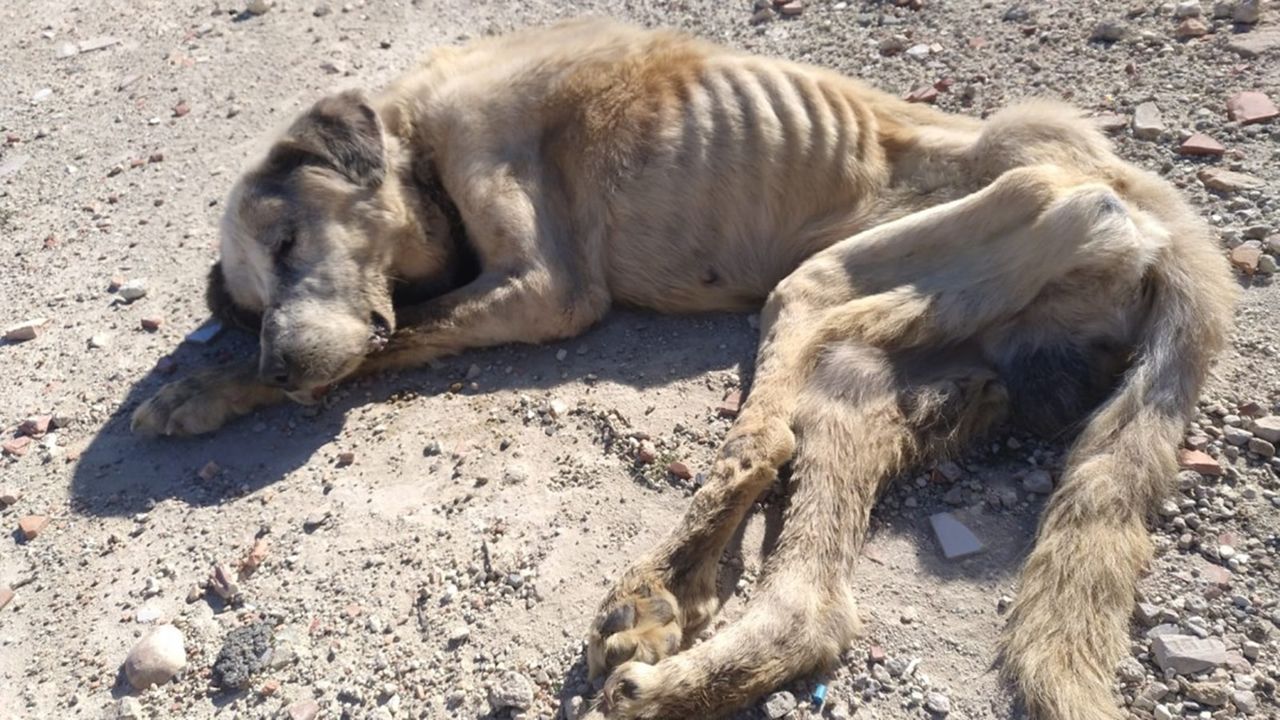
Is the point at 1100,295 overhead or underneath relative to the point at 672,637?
overhead

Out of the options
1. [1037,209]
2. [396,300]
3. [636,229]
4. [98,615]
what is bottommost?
[98,615]

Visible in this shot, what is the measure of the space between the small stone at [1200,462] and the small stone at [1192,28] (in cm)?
285

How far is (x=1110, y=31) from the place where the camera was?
17.0 ft

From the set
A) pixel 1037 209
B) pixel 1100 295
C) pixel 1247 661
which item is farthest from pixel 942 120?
pixel 1247 661

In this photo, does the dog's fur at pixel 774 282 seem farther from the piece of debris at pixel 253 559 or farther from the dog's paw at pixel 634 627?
the piece of debris at pixel 253 559

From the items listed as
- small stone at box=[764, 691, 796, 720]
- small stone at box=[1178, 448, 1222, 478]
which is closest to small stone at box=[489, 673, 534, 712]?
small stone at box=[764, 691, 796, 720]

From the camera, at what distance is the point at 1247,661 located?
2.62 metres

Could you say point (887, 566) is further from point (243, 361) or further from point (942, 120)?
point (243, 361)

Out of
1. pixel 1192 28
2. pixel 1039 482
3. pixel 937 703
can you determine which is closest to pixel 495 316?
pixel 1039 482

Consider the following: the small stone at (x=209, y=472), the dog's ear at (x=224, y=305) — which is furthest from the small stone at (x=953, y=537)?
the dog's ear at (x=224, y=305)

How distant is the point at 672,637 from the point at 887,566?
77cm

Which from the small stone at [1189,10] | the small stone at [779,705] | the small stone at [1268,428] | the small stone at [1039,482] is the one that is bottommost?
the small stone at [779,705]

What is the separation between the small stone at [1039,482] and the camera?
10.6 ft

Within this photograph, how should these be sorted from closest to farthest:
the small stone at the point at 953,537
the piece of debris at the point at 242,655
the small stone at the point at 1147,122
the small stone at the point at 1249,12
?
the piece of debris at the point at 242,655
the small stone at the point at 953,537
the small stone at the point at 1147,122
the small stone at the point at 1249,12
